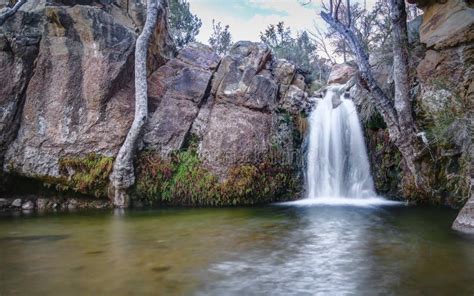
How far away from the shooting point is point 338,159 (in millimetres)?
10117

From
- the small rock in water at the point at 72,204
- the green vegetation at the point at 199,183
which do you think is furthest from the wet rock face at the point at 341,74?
the small rock in water at the point at 72,204

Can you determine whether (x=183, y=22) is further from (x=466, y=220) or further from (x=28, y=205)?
(x=466, y=220)

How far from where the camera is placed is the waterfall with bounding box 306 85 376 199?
9797mm

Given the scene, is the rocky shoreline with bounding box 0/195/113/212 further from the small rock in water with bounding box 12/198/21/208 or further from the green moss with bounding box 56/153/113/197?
the green moss with bounding box 56/153/113/197

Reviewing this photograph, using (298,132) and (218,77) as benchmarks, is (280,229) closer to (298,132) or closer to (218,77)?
(298,132)

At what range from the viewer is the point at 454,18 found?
7.62 m

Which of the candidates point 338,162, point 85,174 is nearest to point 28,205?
point 85,174

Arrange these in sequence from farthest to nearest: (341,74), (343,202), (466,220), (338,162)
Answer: (341,74) → (338,162) → (343,202) → (466,220)

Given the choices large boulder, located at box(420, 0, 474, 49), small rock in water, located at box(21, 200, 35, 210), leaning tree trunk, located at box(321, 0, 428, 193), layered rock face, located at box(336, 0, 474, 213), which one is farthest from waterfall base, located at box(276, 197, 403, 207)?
small rock in water, located at box(21, 200, 35, 210)

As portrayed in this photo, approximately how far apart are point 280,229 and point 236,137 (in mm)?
4008

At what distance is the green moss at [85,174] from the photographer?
9508mm

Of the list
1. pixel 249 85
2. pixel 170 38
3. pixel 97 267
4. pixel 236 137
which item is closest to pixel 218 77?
pixel 249 85

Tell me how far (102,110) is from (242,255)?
7008 mm

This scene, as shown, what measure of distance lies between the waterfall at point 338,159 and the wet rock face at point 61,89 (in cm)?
521
